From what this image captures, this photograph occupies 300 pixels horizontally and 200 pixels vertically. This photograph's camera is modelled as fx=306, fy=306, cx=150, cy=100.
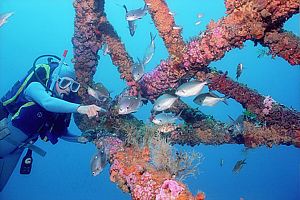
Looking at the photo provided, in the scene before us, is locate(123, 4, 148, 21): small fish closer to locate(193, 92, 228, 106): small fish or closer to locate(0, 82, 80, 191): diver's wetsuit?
locate(193, 92, 228, 106): small fish

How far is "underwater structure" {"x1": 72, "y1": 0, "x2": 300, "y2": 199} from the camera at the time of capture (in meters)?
3.83

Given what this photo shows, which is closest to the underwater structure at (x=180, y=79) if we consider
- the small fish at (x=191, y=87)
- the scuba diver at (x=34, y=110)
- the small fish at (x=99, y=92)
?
the small fish at (x=191, y=87)

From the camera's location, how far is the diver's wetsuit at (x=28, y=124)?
15.7 ft

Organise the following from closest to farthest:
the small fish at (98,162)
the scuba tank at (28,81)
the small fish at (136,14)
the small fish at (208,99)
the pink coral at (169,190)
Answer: the pink coral at (169,190), the small fish at (98,162), the small fish at (208,99), the small fish at (136,14), the scuba tank at (28,81)

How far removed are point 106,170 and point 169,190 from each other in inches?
1362

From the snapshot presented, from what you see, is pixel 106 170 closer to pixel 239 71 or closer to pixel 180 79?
pixel 180 79

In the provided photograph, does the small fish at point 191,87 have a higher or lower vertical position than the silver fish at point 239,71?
lower

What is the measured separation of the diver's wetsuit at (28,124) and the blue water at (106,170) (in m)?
1.11

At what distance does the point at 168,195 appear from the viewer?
3273 mm

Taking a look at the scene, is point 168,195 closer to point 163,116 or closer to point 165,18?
point 163,116

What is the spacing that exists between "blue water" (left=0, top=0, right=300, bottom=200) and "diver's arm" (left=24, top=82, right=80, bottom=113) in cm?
106

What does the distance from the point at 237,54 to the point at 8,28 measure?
56975 millimetres

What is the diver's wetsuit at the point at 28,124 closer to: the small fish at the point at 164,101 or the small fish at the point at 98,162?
the small fish at the point at 98,162

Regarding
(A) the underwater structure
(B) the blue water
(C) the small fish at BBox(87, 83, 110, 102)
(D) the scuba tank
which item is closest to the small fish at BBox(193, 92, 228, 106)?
(A) the underwater structure
